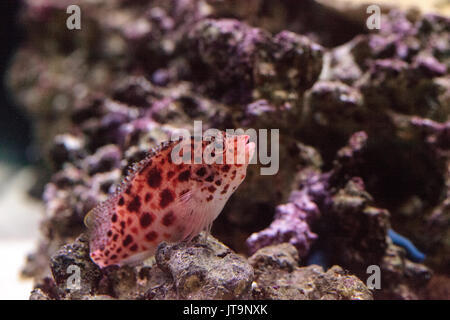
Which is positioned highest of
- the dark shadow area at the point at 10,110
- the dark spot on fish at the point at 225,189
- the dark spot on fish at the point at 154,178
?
the dark shadow area at the point at 10,110

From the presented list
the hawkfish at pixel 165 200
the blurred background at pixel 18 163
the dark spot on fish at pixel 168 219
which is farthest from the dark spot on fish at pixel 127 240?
the blurred background at pixel 18 163

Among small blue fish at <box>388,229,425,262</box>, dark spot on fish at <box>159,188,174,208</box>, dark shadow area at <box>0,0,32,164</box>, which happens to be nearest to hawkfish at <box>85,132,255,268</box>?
dark spot on fish at <box>159,188,174,208</box>

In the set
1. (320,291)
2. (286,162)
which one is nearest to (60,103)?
(286,162)

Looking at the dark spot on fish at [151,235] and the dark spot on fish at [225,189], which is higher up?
the dark spot on fish at [225,189]

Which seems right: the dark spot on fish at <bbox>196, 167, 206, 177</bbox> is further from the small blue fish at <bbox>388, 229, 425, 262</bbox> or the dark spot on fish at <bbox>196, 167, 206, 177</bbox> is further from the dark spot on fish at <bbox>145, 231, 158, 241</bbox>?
the small blue fish at <bbox>388, 229, 425, 262</bbox>

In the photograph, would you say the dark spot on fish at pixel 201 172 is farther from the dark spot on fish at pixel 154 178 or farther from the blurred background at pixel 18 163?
the blurred background at pixel 18 163

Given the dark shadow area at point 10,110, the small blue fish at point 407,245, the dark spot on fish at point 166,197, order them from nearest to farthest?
1. the dark spot on fish at point 166,197
2. the small blue fish at point 407,245
3. the dark shadow area at point 10,110
